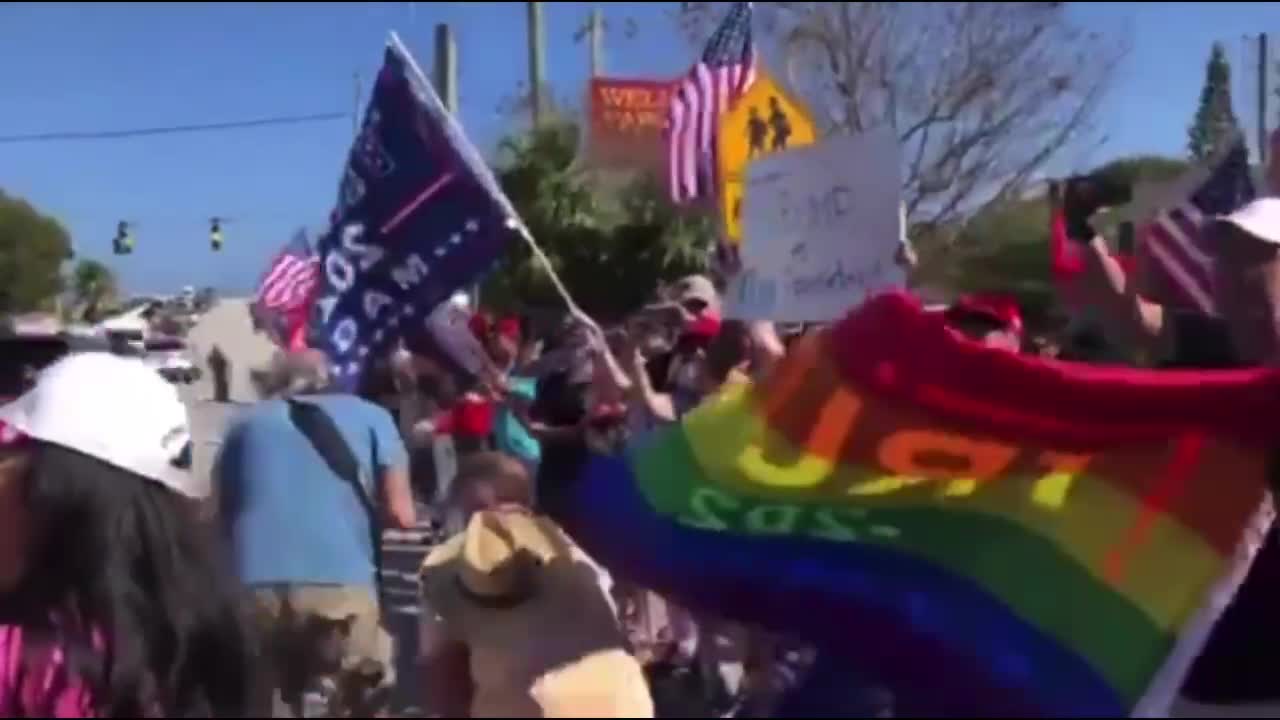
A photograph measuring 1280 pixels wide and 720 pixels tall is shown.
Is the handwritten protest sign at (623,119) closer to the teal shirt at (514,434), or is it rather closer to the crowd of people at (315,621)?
the teal shirt at (514,434)

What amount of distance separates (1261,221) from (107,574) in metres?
2.41

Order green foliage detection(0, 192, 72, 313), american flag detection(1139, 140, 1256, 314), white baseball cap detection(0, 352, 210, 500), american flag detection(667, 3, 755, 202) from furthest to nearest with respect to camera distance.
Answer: american flag detection(667, 3, 755, 202) → green foliage detection(0, 192, 72, 313) → american flag detection(1139, 140, 1256, 314) → white baseball cap detection(0, 352, 210, 500)

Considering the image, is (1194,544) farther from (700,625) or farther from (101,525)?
(101,525)

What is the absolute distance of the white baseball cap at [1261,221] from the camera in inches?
161

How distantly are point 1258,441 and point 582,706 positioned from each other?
1.16 meters

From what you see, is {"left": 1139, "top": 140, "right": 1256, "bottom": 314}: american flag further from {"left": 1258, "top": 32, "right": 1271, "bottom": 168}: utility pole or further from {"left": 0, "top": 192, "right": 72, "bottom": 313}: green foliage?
{"left": 0, "top": 192, "right": 72, "bottom": 313}: green foliage

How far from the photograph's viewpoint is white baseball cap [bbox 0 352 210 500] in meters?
2.91

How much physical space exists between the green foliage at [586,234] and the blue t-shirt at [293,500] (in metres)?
22.5

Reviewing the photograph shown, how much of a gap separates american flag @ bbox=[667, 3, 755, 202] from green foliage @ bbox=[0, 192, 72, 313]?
12.3ft

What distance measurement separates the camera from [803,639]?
290cm

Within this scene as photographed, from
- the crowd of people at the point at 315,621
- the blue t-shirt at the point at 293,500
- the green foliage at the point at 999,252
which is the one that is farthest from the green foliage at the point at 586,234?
the crowd of people at the point at 315,621

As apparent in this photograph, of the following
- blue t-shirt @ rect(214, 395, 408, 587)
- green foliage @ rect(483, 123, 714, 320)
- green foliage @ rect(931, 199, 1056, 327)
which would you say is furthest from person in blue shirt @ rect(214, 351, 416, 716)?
green foliage @ rect(931, 199, 1056, 327)

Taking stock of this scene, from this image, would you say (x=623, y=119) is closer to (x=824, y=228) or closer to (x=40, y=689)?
(x=824, y=228)

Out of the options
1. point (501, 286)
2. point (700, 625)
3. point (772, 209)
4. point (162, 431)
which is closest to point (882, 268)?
point (772, 209)
